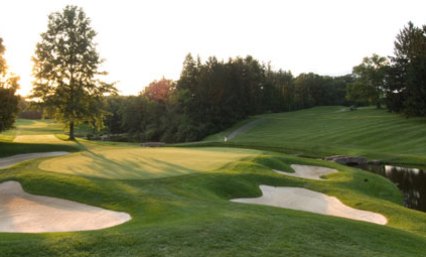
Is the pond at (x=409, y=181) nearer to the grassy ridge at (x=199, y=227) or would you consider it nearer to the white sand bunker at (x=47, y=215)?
the grassy ridge at (x=199, y=227)

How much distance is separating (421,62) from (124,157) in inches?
1788

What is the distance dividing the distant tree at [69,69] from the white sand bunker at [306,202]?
93.1ft

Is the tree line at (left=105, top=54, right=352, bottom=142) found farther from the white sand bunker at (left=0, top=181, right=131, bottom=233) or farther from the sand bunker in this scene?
the white sand bunker at (left=0, top=181, right=131, bottom=233)

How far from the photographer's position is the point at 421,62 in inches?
2233

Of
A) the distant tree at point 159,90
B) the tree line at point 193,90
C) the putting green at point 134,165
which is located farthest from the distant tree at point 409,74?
the distant tree at point 159,90

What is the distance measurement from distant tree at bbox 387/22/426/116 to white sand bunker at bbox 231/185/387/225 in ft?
134

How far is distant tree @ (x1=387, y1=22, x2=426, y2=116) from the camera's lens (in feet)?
185

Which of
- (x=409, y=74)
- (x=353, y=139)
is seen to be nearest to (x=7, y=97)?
(x=353, y=139)

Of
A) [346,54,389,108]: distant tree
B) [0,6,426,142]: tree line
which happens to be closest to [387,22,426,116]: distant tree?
[0,6,426,142]: tree line

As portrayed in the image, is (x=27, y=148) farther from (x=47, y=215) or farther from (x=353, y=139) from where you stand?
(x=353, y=139)

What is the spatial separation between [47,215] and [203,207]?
5.17m

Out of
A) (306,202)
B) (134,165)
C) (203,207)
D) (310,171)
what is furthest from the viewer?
(310,171)

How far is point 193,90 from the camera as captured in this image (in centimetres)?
8706

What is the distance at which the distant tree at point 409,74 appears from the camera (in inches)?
2219
